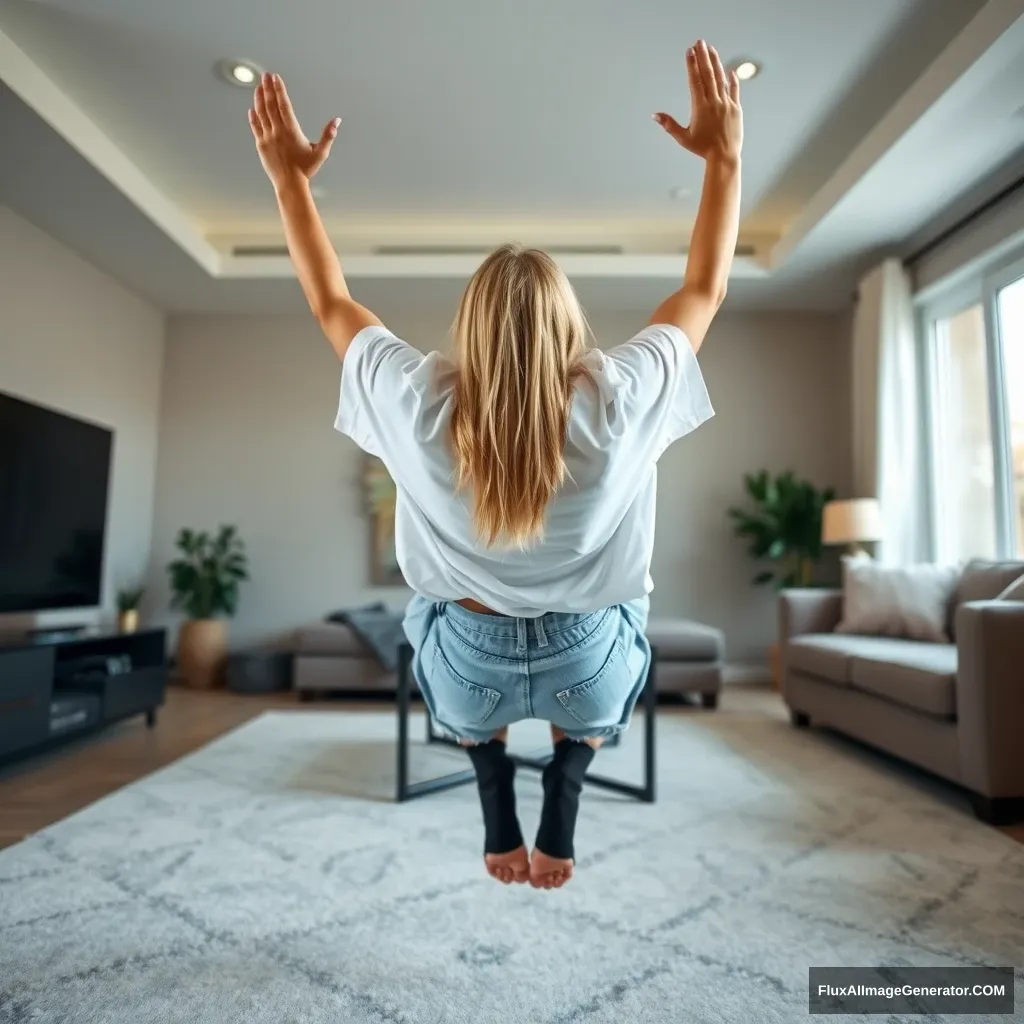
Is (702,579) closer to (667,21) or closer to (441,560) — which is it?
(667,21)

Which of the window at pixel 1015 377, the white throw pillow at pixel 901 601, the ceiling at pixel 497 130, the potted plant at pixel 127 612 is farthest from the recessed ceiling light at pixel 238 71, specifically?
the window at pixel 1015 377

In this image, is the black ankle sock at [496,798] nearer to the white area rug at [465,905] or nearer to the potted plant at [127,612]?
the white area rug at [465,905]

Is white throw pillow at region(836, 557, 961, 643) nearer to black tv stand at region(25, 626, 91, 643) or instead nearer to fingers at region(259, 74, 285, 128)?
fingers at region(259, 74, 285, 128)

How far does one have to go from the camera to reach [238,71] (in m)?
3.26

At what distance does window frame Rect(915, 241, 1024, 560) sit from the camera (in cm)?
367

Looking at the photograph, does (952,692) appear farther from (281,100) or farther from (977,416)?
(281,100)

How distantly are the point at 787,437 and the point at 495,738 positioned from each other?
4832 millimetres

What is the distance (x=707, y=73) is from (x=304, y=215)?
0.65m

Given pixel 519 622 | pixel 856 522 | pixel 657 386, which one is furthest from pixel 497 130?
pixel 519 622

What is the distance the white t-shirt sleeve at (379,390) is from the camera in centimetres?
86

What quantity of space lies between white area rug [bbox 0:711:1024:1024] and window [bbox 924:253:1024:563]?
1.96m

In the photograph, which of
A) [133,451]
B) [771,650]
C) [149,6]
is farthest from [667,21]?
[133,451]

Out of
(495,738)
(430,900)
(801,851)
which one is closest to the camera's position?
(495,738)

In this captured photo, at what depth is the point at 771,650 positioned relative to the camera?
5012mm
